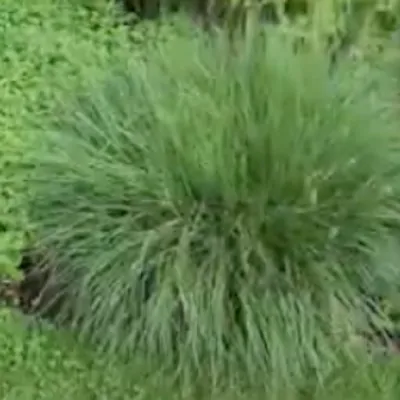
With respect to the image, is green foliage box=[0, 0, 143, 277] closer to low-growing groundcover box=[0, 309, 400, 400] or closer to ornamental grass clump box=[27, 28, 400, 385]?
ornamental grass clump box=[27, 28, 400, 385]

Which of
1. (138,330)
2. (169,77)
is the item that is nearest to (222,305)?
(138,330)

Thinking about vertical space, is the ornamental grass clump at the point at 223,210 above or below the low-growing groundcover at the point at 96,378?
above

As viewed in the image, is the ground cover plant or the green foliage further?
the green foliage

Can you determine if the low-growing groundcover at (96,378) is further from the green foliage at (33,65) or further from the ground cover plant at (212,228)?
the green foliage at (33,65)

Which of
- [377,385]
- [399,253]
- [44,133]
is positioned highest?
[44,133]

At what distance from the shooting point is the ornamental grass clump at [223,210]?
4340 mm

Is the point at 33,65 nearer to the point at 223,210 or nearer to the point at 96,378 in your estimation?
the point at 223,210

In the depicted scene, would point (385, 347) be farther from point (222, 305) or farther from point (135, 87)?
point (135, 87)

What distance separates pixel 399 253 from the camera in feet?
→ 15.1

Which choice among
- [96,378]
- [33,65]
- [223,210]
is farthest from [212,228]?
[33,65]

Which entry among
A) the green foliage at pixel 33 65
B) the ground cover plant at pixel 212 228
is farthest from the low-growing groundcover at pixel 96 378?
the green foliage at pixel 33 65

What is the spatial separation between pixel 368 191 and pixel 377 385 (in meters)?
0.65

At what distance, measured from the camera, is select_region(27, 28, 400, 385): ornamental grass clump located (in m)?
4.34

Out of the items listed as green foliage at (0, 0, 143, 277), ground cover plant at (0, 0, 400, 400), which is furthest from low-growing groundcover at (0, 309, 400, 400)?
green foliage at (0, 0, 143, 277)
